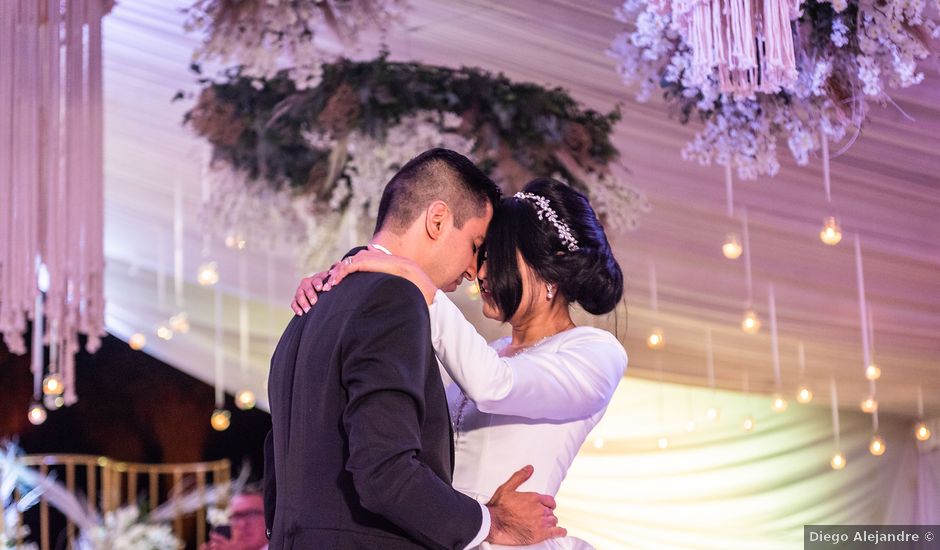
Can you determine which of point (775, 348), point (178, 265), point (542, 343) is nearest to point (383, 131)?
point (542, 343)

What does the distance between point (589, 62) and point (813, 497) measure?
5416 mm

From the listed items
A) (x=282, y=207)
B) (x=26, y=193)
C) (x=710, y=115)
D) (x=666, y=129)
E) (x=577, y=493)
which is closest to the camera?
(x=26, y=193)

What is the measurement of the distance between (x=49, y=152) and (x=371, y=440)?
2.04m

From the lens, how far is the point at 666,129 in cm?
464

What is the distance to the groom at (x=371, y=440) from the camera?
185 centimetres

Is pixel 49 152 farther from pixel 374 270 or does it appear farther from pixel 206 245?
pixel 206 245

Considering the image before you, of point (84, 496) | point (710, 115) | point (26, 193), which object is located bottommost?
point (84, 496)

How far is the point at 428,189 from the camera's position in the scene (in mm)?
2232

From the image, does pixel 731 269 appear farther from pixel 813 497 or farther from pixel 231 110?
pixel 813 497

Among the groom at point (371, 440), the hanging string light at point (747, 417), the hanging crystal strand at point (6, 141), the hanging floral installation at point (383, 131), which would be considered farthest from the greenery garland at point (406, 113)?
the hanging string light at point (747, 417)

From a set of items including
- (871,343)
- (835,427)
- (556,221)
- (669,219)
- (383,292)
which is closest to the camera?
(383,292)

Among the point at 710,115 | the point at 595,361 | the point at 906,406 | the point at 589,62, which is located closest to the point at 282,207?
the point at 589,62

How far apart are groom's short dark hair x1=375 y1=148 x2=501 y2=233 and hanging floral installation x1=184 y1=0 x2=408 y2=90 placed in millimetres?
1761

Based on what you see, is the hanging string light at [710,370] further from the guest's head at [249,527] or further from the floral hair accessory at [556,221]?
the floral hair accessory at [556,221]
